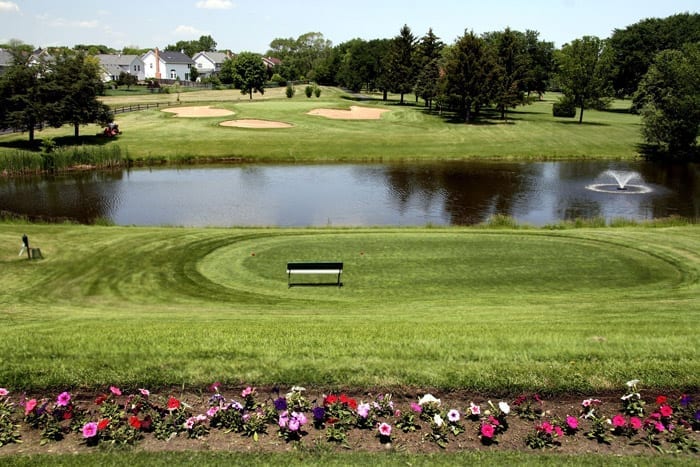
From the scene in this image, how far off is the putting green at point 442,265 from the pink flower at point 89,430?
26.3ft

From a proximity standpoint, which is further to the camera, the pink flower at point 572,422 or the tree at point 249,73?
the tree at point 249,73

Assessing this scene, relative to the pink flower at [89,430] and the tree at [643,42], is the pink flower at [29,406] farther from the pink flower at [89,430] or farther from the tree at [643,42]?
the tree at [643,42]

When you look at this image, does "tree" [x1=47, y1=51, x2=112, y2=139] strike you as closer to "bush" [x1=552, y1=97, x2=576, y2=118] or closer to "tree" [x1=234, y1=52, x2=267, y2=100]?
"tree" [x1=234, y1=52, x2=267, y2=100]

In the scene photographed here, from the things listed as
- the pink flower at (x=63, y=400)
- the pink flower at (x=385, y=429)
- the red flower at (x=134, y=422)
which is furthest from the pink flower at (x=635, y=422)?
the pink flower at (x=63, y=400)

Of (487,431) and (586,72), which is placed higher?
(586,72)

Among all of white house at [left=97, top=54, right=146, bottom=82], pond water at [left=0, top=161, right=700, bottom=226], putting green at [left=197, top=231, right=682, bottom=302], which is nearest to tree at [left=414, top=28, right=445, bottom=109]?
pond water at [left=0, top=161, right=700, bottom=226]

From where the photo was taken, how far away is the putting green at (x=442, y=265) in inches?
636

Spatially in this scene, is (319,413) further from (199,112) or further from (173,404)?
(199,112)

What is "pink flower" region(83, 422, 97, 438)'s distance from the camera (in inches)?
311

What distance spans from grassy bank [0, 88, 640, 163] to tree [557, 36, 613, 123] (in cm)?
414

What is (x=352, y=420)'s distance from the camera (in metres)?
8.40

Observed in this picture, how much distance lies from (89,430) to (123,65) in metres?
174

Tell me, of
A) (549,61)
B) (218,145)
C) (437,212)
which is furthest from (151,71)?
(437,212)

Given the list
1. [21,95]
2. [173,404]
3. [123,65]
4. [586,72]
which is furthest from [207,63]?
[173,404]
